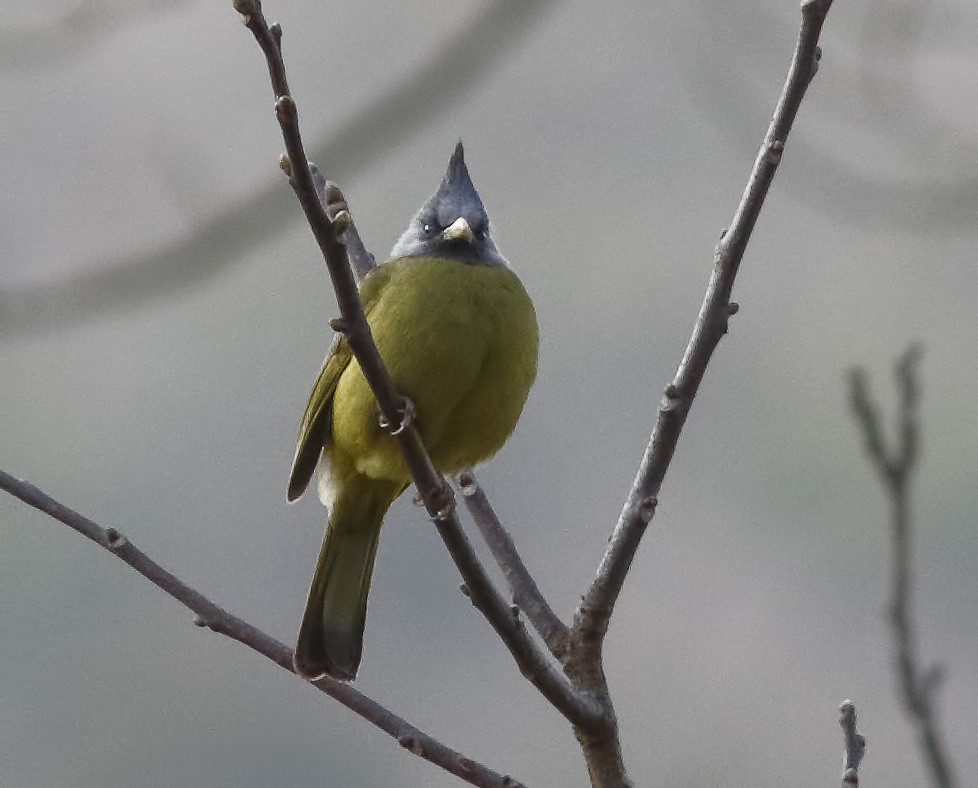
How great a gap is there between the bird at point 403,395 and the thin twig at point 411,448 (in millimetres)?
622

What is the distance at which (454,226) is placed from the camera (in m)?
3.54

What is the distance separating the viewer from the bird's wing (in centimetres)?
330

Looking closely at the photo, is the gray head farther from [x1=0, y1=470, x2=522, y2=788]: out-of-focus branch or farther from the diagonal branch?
[x1=0, y1=470, x2=522, y2=788]: out-of-focus branch

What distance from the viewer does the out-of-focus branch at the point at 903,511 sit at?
1783 millimetres

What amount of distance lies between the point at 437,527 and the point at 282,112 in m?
0.81

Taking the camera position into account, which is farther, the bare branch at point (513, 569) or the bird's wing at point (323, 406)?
the bird's wing at point (323, 406)

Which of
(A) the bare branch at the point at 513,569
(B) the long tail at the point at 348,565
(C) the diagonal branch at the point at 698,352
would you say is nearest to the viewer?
(C) the diagonal branch at the point at 698,352

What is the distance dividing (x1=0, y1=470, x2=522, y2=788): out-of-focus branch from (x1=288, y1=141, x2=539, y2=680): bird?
1.07ft

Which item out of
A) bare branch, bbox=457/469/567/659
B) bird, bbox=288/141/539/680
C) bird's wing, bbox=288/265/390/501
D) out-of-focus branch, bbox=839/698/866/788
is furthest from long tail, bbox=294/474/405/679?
out-of-focus branch, bbox=839/698/866/788

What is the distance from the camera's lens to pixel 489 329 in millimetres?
3168

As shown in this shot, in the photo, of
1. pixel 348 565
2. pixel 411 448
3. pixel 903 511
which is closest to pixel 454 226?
pixel 348 565

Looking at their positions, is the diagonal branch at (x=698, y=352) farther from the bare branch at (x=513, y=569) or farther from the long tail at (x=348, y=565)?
the long tail at (x=348, y=565)

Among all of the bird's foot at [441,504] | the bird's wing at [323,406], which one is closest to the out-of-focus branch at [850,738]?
the bird's foot at [441,504]

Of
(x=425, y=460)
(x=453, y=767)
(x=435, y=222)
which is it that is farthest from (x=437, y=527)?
(x=435, y=222)
